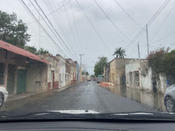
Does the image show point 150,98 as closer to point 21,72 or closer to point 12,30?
point 21,72

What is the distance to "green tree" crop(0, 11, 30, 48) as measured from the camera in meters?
30.7

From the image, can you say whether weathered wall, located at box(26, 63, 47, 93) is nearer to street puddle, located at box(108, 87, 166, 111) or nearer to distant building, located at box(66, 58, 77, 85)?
street puddle, located at box(108, 87, 166, 111)

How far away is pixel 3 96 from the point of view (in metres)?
9.03

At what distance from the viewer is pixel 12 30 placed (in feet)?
105

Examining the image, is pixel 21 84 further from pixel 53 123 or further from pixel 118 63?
pixel 118 63

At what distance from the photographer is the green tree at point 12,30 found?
101ft

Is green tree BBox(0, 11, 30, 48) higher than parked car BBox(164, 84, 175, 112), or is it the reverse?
green tree BBox(0, 11, 30, 48)

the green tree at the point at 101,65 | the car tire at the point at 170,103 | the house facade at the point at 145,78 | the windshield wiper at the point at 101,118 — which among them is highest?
the green tree at the point at 101,65

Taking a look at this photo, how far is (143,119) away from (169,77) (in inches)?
538

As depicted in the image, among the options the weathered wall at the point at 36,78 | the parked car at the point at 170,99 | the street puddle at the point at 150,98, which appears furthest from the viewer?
the weathered wall at the point at 36,78

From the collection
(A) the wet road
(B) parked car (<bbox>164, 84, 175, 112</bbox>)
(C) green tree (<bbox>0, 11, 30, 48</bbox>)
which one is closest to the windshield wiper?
(A) the wet road

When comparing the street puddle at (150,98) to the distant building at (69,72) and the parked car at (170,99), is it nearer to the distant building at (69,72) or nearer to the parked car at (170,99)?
the parked car at (170,99)

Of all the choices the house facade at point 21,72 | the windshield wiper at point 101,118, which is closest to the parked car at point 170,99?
the windshield wiper at point 101,118

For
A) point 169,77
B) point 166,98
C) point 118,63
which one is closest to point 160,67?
point 169,77
